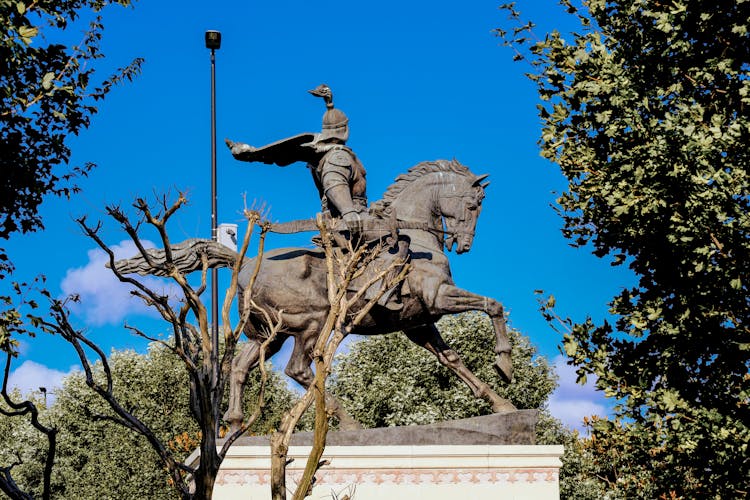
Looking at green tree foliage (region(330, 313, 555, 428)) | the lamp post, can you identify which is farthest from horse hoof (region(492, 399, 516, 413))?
green tree foliage (region(330, 313, 555, 428))

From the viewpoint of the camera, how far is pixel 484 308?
16734 millimetres

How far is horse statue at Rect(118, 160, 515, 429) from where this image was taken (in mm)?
16734

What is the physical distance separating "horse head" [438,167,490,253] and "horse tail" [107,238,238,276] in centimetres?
362

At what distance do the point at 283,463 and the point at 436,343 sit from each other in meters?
6.19

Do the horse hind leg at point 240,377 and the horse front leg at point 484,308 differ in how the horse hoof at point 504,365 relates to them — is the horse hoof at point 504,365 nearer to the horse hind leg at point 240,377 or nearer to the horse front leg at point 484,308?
the horse front leg at point 484,308

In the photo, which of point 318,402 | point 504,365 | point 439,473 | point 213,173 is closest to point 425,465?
point 439,473

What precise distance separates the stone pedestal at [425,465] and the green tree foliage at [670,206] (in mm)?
1825

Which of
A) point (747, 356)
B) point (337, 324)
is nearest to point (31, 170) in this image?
point (337, 324)

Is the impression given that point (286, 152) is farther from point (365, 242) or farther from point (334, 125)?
point (365, 242)

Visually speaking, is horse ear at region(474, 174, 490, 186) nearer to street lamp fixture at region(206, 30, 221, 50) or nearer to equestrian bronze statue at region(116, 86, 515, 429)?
equestrian bronze statue at region(116, 86, 515, 429)

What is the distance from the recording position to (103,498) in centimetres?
3725

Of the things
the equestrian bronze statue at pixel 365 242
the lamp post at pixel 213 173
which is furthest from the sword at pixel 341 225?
the lamp post at pixel 213 173

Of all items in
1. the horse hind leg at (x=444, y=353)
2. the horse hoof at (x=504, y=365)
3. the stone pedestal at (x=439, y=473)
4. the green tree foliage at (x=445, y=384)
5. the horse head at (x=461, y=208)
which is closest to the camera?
the stone pedestal at (x=439, y=473)

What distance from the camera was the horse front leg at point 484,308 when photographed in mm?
16641
